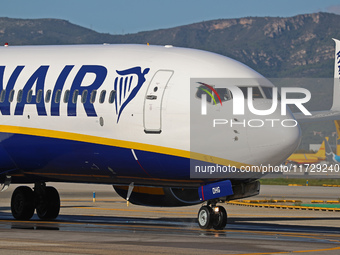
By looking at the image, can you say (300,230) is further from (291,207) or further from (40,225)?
(291,207)

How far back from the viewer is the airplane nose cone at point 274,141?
2331cm

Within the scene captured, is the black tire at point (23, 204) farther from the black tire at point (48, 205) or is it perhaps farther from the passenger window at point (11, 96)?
the passenger window at point (11, 96)

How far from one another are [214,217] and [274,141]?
120 inches

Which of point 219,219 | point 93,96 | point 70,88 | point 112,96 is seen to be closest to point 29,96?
point 70,88

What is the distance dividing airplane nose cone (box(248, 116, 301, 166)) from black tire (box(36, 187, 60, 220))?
1016 centimetres

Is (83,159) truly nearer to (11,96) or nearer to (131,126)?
(131,126)

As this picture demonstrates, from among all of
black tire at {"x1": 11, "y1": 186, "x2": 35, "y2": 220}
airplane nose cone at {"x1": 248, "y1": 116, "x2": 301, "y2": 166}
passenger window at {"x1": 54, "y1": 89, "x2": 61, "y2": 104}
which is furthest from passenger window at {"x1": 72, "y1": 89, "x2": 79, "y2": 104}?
airplane nose cone at {"x1": 248, "y1": 116, "x2": 301, "y2": 166}

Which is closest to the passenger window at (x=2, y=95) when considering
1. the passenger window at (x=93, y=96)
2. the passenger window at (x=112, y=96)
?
the passenger window at (x=93, y=96)

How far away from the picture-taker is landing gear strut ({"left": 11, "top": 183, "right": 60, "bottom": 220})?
1206 inches

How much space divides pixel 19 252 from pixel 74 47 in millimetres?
10893

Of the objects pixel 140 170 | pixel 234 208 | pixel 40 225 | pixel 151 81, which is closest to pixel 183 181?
pixel 140 170

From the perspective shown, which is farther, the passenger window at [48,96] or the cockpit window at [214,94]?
the passenger window at [48,96]

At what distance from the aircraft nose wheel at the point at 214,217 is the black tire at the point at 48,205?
8193 millimetres

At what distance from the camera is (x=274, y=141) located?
918 inches
